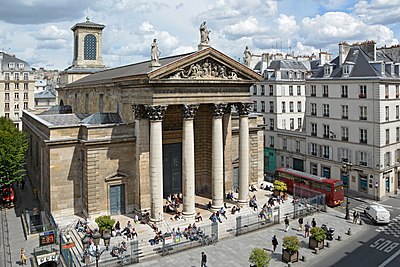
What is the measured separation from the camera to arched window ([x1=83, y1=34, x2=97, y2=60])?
6272 centimetres

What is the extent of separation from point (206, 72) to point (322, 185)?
59.5 ft

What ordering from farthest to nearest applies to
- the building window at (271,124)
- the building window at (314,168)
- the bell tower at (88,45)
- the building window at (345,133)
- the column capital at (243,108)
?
the bell tower at (88,45) → the building window at (271,124) → the building window at (314,168) → the building window at (345,133) → the column capital at (243,108)

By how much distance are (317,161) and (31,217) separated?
34915 mm

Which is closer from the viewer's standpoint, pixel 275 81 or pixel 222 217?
pixel 222 217

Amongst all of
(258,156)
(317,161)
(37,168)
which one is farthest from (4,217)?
(317,161)

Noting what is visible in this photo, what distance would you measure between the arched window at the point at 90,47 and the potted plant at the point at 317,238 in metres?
48.3

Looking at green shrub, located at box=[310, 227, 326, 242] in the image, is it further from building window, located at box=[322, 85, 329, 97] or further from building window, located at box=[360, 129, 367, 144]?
building window, located at box=[322, 85, 329, 97]

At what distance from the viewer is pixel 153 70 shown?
98.6 ft

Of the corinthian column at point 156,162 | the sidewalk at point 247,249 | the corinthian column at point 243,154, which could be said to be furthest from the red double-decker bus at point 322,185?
the corinthian column at point 156,162

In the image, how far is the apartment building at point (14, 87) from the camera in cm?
7912

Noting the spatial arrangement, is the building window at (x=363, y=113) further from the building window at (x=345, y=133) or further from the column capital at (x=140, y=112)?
the column capital at (x=140, y=112)

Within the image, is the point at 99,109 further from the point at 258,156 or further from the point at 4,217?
the point at 258,156

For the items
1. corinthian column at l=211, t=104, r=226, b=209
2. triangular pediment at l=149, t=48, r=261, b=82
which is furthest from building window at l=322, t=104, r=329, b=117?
corinthian column at l=211, t=104, r=226, b=209

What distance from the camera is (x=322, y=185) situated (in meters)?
40.5
